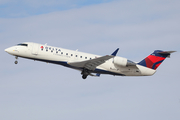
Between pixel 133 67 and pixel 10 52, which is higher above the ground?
pixel 10 52

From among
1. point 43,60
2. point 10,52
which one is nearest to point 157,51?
point 43,60

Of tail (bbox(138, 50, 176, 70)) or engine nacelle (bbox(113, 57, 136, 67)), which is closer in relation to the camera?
engine nacelle (bbox(113, 57, 136, 67))

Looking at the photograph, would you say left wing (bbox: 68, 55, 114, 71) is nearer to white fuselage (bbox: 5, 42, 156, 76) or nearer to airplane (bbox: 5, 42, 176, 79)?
airplane (bbox: 5, 42, 176, 79)

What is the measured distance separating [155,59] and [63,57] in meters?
Answer: 11.1

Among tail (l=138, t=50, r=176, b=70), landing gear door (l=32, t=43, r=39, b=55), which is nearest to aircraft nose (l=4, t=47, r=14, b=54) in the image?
landing gear door (l=32, t=43, r=39, b=55)

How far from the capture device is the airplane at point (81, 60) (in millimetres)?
29891

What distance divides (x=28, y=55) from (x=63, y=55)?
3945 millimetres

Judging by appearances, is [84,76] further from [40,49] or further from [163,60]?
[163,60]

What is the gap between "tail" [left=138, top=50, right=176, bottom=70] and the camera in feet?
104

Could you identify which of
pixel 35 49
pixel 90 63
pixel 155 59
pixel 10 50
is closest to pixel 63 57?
pixel 90 63

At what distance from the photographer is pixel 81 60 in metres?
30.5

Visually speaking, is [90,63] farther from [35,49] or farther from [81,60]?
[35,49]

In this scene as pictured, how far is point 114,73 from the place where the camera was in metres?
31.2

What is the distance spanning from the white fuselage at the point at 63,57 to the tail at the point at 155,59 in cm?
77
